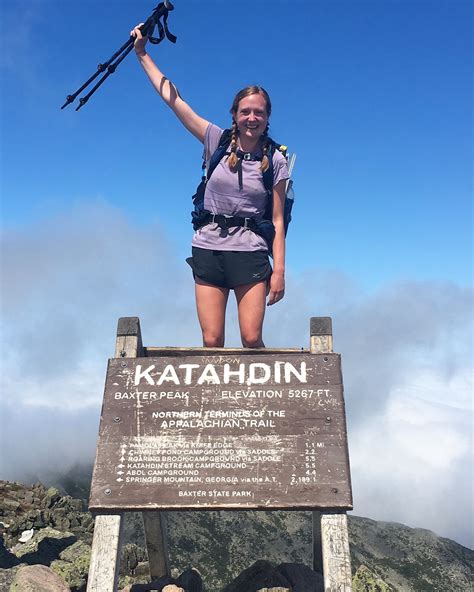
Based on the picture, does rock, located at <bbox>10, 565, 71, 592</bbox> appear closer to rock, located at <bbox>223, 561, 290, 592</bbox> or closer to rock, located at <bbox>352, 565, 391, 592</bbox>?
rock, located at <bbox>223, 561, 290, 592</bbox>

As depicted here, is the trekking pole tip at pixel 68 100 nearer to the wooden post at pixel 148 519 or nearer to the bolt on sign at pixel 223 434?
the wooden post at pixel 148 519

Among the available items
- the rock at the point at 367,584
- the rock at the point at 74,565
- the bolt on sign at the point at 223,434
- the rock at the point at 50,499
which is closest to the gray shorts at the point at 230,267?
the bolt on sign at the point at 223,434

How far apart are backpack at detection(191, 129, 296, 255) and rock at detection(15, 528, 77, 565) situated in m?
7.40

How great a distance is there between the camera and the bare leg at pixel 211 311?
23.1 feet

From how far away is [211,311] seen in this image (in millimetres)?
7090

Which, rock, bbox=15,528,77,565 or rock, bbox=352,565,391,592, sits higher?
rock, bbox=15,528,77,565

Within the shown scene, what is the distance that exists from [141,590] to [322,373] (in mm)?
3585

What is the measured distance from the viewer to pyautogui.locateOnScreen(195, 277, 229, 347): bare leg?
7.04 metres

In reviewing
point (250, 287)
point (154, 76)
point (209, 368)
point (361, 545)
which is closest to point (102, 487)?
point (209, 368)

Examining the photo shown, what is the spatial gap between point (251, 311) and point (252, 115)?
2696 mm

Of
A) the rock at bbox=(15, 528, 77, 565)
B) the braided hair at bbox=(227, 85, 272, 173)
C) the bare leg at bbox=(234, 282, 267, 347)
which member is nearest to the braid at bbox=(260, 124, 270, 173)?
the braided hair at bbox=(227, 85, 272, 173)

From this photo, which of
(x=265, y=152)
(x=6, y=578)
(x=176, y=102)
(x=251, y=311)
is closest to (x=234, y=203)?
(x=265, y=152)

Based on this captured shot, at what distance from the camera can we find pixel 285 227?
24.6 ft

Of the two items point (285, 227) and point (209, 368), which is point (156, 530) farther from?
point (285, 227)
